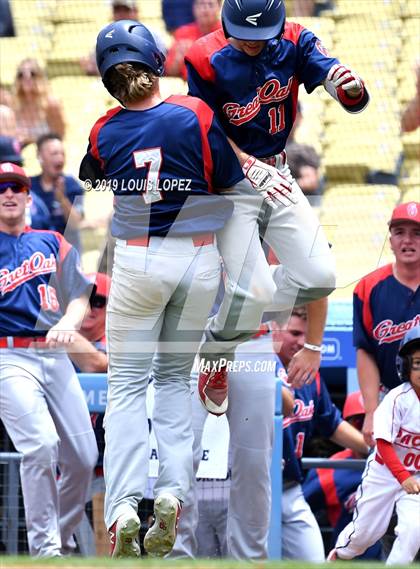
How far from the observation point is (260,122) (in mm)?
5566

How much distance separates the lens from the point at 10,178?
7.04 metres

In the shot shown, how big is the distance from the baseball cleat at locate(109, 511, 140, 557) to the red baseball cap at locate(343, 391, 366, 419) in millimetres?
2904

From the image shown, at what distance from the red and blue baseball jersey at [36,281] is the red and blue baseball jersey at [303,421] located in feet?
4.11

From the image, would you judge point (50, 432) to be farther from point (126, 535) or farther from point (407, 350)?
point (407, 350)

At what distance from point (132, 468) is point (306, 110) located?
21.0 feet

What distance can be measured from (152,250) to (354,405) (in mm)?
2849

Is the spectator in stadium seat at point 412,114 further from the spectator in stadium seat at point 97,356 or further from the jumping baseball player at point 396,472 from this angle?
the jumping baseball player at point 396,472

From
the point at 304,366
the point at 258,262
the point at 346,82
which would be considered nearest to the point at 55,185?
the point at 304,366

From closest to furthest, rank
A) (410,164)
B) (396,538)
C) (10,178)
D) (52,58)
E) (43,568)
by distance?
(43,568) → (396,538) → (10,178) → (410,164) → (52,58)

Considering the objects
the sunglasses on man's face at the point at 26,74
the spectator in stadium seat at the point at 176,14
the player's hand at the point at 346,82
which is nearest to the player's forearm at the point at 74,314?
the player's hand at the point at 346,82

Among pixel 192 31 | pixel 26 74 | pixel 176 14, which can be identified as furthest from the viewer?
pixel 176 14

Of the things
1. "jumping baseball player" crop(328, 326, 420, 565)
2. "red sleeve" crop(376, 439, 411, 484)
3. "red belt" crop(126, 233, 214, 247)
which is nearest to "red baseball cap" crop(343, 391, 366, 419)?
"jumping baseball player" crop(328, 326, 420, 565)

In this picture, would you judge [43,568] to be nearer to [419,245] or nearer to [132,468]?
[132,468]

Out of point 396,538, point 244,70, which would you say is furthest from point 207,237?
point 396,538
